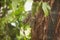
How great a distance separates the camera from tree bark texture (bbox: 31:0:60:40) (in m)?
1.45

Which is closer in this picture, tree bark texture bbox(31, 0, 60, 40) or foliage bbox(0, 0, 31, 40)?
foliage bbox(0, 0, 31, 40)

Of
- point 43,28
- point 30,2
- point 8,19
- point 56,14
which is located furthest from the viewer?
point 43,28

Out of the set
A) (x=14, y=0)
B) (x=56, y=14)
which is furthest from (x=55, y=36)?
(x=14, y=0)

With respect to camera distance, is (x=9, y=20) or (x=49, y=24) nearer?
(x=9, y=20)

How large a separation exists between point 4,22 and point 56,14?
0.53 metres

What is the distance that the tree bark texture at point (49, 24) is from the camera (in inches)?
57.1

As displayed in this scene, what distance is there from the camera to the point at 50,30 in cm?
153

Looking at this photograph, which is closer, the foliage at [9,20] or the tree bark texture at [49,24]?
the foliage at [9,20]

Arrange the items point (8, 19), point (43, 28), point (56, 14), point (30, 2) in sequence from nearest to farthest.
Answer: point (30, 2) → point (8, 19) → point (56, 14) → point (43, 28)

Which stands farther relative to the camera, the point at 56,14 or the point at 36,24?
the point at 36,24

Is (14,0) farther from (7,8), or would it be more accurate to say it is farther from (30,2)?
(7,8)

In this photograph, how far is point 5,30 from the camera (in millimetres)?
1083

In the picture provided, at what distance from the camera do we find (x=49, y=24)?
1516 millimetres

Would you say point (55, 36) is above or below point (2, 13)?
below
